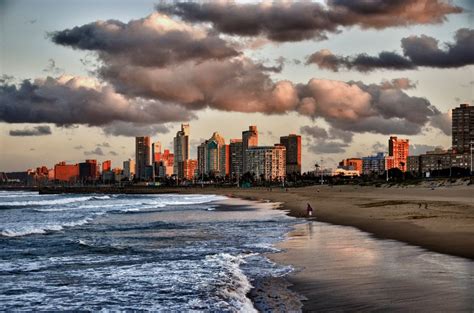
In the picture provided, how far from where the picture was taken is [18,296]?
12.2 metres

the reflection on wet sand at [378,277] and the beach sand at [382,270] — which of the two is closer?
the reflection on wet sand at [378,277]

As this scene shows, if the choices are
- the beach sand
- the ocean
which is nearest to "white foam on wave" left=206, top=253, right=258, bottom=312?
the ocean

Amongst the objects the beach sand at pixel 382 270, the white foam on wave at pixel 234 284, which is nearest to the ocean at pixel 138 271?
the white foam on wave at pixel 234 284

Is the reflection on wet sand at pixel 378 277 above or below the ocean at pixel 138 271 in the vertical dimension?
above

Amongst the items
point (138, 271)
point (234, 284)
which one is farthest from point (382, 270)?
point (138, 271)

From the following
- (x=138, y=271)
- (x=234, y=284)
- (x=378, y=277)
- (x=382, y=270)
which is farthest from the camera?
(x=138, y=271)

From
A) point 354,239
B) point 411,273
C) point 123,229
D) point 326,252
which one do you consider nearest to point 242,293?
point 411,273

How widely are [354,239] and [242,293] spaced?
11.3 metres

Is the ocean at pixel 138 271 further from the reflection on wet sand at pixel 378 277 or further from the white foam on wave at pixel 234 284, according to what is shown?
the reflection on wet sand at pixel 378 277

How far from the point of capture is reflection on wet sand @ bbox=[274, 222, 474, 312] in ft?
32.7

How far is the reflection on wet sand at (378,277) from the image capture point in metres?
9.97

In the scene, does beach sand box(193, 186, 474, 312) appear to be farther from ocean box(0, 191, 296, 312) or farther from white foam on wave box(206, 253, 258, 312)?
ocean box(0, 191, 296, 312)

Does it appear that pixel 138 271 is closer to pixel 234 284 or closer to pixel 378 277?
pixel 234 284

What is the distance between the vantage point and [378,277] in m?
12.8
